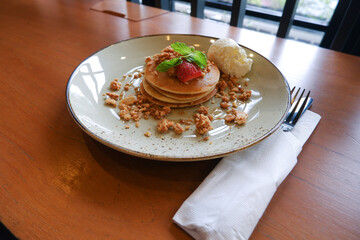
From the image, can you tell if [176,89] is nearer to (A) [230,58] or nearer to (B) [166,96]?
(B) [166,96]

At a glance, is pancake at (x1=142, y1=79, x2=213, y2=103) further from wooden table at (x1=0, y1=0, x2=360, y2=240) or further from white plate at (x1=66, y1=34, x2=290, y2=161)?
wooden table at (x1=0, y1=0, x2=360, y2=240)

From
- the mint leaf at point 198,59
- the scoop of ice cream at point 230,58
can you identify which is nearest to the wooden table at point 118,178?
the scoop of ice cream at point 230,58

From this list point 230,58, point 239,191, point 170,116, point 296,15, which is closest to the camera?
point 239,191

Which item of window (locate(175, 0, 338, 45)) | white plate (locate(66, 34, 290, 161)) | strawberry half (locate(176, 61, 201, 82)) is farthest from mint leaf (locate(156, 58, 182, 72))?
window (locate(175, 0, 338, 45))

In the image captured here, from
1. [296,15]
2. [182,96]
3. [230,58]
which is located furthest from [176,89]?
[296,15]

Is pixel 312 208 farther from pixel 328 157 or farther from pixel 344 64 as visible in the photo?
pixel 344 64
